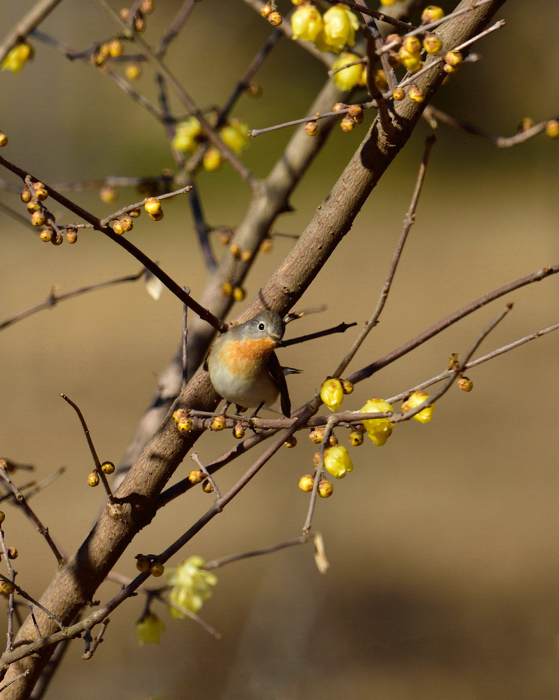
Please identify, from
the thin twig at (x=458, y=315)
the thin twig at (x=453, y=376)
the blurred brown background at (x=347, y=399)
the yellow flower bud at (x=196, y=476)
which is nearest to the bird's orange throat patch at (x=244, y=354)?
the yellow flower bud at (x=196, y=476)

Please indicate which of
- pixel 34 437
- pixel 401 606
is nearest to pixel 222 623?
pixel 401 606

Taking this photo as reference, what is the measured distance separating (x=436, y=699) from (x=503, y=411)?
3.68 m

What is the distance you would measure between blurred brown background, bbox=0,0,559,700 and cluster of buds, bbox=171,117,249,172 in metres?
2.03

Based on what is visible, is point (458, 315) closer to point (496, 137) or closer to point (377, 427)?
point (377, 427)

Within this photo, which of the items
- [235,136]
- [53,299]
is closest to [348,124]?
[53,299]

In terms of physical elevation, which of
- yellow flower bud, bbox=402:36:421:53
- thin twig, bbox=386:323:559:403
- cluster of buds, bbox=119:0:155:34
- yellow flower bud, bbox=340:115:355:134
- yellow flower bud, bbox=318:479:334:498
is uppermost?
cluster of buds, bbox=119:0:155:34

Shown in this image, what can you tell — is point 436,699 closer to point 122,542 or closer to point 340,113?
point 122,542

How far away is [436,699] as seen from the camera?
13.2 feet

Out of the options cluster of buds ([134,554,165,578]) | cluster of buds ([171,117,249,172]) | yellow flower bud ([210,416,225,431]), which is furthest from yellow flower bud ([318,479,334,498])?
cluster of buds ([171,117,249,172])

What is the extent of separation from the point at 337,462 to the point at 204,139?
61.0 inches

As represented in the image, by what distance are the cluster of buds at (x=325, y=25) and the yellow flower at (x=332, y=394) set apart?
2.36 feet

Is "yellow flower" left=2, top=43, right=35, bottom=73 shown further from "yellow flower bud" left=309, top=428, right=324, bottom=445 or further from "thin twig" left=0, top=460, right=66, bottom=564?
"yellow flower bud" left=309, top=428, right=324, bottom=445

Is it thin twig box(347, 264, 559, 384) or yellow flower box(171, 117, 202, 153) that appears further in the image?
yellow flower box(171, 117, 202, 153)

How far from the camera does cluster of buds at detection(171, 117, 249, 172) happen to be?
2502 mm
